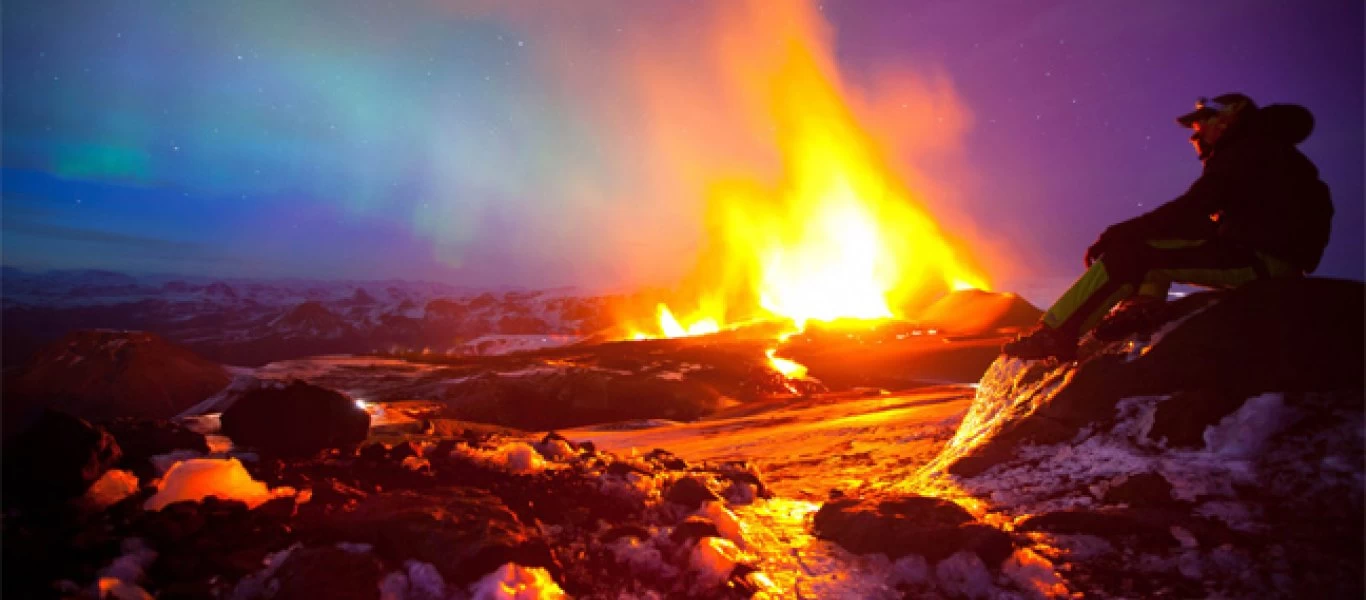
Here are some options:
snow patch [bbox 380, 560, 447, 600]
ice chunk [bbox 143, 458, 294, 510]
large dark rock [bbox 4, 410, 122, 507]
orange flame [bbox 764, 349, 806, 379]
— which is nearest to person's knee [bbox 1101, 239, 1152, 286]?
snow patch [bbox 380, 560, 447, 600]

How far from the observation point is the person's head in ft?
17.9

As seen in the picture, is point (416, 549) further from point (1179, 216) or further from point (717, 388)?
point (717, 388)

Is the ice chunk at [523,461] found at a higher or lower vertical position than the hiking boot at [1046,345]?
lower

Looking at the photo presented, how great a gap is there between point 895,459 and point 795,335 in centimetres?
4391

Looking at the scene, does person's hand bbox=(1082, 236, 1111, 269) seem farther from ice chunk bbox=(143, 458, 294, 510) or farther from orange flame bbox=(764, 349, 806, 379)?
orange flame bbox=(764, 349, 806, 379)

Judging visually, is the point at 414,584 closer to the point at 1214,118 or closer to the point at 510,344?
the point at 1214,118

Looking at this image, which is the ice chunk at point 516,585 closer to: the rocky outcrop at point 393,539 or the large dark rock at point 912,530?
the rocky outcrop at point 393,539

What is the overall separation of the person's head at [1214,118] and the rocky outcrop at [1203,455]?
1.42m

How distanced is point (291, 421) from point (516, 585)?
12.1 feet

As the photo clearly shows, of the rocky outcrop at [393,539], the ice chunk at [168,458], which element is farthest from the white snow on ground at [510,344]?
the rocky outcrop at [393,539]

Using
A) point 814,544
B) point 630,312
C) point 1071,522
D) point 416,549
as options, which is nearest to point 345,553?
point 416,549

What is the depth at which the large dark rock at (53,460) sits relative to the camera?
379 cm

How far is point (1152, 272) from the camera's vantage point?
233 inches

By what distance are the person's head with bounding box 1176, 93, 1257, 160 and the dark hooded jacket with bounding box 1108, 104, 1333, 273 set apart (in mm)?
72
